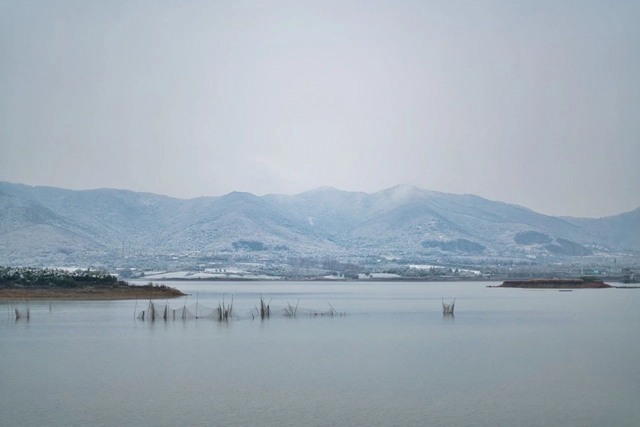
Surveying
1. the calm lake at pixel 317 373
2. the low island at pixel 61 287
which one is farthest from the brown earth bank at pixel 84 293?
the calm lake at pixel 317 373

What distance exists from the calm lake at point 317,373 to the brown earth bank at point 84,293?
21.6 metres

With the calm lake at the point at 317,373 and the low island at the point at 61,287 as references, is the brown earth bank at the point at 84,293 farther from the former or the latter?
the calm lake at the point at 317,373

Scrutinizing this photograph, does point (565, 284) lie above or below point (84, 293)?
above

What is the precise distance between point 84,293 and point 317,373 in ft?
171

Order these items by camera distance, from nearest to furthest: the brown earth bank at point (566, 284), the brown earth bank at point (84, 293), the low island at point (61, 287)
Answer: the brown earth bank at point (84, 293) < the low island at point (61, 287) < the brown earth bank at point (566, 284)

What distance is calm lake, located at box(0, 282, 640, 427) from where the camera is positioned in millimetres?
24094

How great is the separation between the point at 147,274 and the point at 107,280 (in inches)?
3993

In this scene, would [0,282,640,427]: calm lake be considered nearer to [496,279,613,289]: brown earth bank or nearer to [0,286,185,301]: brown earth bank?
[0,286,185,301]: brown earth bank

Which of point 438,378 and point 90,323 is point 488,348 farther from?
point 90,323

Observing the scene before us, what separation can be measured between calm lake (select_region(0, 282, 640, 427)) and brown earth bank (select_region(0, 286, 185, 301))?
71.0 ft

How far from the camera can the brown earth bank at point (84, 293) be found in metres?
75.1

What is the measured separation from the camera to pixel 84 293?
78938 millimetres

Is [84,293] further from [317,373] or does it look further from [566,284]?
[566,284]

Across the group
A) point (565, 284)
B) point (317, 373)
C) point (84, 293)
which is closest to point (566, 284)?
point (565, 284)
